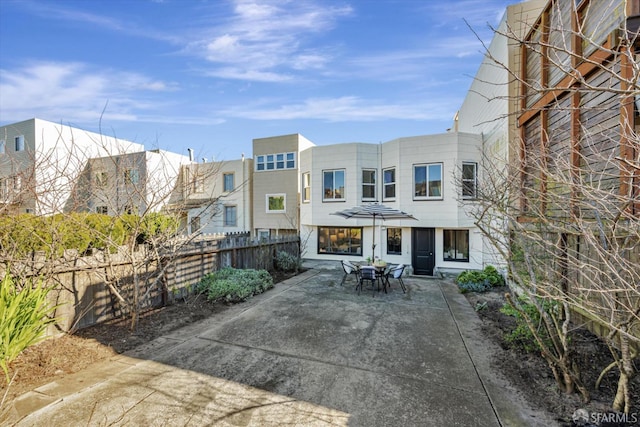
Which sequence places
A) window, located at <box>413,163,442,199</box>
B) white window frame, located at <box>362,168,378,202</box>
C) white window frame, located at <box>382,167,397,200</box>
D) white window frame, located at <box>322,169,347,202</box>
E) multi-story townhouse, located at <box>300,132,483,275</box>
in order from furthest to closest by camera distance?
white window frame, located at <box>322,169,347,202</box>
white window frame, located at <box>362,168,378,202</box>
white window frame, located at <box>382,167,397,200</box>
window, located at <box>413,163,442,199</box>
multi-story townhouse, located at <box>300,132,483,275</box>

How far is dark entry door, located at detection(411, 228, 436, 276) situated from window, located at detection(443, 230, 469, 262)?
1.75 feet

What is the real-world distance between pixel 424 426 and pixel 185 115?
13.2 m

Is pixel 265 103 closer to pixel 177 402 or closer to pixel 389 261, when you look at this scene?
pixel 389 261

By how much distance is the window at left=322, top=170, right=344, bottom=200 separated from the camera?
14.2 m

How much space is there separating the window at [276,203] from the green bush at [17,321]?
1338 centimetres

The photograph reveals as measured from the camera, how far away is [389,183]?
13523mm

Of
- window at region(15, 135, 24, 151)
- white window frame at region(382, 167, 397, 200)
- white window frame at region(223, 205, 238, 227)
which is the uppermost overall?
window at region(15, 135, 24, 151)

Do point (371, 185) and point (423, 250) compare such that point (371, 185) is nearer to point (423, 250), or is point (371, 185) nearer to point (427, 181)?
point (427, 181)

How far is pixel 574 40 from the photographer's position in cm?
547

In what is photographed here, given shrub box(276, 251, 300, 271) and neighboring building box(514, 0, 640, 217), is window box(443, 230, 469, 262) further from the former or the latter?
shrub box(276, 251, 300, 271)

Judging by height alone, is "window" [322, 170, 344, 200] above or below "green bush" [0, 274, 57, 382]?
above

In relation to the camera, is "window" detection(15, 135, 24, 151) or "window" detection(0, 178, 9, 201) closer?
"window" detection(0, 178, 9, 201)

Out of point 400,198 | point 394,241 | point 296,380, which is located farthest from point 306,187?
point 296,380

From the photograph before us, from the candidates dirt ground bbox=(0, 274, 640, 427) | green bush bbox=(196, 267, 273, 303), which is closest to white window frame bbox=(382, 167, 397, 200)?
green bush bbox=(196, 267, 273, 303)
